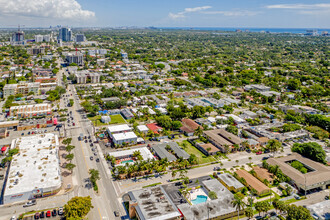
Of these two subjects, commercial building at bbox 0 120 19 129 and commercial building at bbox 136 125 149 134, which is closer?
commercial building at bbox 136 125 149 134

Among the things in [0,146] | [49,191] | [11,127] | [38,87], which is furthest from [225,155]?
[38,87]

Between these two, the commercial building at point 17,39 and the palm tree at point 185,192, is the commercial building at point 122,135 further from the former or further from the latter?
the commercial building at point 17,39

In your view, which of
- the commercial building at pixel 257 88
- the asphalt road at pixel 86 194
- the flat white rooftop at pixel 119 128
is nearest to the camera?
the asphalt road at pixel 86 194

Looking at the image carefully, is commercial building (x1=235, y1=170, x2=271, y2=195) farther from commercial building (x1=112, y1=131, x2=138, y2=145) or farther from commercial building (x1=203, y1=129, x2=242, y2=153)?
commercial building (x1=112, y1=131, x2=138, y2=145)

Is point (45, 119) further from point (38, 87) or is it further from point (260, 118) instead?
point (260, 118)

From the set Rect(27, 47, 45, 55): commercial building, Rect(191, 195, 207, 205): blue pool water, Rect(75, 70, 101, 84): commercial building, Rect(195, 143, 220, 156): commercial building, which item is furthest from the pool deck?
Rect(27, 47, 45, 55): commercial building

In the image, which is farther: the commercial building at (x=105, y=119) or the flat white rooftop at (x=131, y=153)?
the commercial building at (x=105, y=119)

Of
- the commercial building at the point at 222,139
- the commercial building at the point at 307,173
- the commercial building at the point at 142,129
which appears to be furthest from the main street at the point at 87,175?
the commercial building at the point at 307,173
